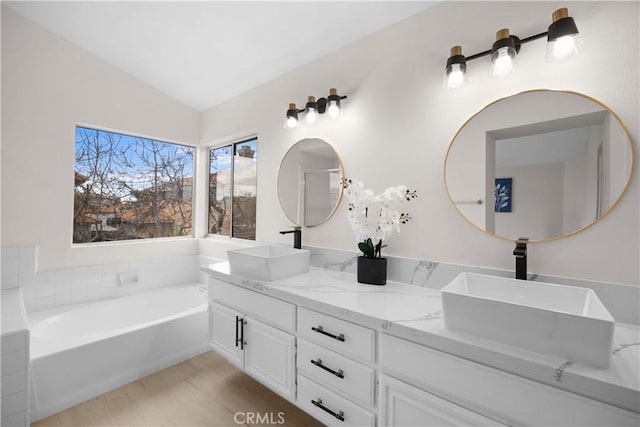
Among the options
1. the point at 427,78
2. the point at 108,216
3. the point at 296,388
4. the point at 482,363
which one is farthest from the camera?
the point at 108,216

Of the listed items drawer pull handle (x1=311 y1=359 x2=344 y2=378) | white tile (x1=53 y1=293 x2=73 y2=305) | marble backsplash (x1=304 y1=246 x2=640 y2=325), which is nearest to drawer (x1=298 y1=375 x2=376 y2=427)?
drawer pull handle (x1=311 y1=359 x2=344 y2=378)

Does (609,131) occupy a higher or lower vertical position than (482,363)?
higher

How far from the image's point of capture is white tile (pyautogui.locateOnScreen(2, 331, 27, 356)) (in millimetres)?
1512

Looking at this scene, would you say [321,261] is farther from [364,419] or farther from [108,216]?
[108,216]

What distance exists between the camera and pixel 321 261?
84.8 inches

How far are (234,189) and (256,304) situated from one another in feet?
5.79

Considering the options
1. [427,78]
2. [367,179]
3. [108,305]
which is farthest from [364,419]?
[108,305]

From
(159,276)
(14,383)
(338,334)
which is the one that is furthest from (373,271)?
(159,276)

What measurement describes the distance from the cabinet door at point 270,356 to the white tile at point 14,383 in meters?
1.15

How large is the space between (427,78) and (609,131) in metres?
0.86

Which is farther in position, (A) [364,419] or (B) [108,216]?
(B) [108,216]

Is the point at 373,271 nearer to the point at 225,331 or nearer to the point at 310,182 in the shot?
the point at 310,182

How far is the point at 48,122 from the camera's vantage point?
2438mm

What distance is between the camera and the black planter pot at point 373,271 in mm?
1670
